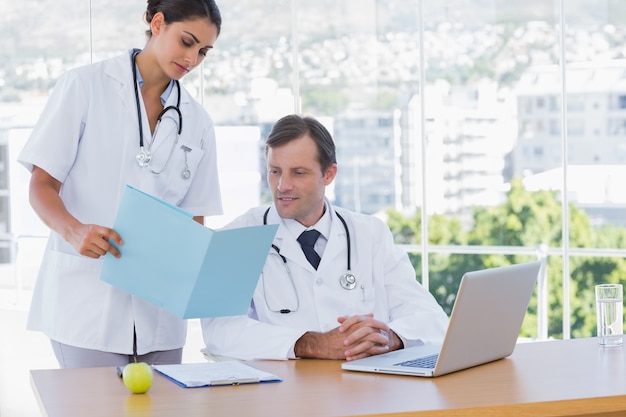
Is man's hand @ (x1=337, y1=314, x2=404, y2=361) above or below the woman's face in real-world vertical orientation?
below

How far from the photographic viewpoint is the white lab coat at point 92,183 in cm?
256

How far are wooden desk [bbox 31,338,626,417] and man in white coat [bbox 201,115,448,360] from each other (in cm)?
28

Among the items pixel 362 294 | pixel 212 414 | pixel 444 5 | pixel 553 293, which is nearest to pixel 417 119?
pixel 444 5

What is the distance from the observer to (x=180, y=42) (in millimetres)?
2543

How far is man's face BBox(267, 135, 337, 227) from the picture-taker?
107 inches

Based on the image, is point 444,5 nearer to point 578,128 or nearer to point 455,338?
point 578,128

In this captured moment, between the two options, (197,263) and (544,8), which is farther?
(544,8)

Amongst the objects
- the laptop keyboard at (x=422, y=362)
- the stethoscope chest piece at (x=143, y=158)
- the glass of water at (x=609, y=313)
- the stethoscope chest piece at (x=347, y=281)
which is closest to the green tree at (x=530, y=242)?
the stethoscope chest piece at (x=347, y=281)

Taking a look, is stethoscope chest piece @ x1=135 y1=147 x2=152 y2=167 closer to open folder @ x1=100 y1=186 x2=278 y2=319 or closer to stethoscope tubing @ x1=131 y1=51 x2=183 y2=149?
stethoscope tubing @ x1=131 y1=51 x2=183 y2=149

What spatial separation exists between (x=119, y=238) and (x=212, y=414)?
0.62 meters

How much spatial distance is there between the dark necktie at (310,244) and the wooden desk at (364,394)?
43 centimetres

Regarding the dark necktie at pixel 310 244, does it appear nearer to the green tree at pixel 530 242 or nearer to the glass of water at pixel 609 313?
the glass of water at pixel 609 313

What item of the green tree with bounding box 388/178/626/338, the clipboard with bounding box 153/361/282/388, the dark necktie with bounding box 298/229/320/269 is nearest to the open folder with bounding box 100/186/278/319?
the clipboard with bounding box 153/361/282/388

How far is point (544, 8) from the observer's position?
5.99 metres
